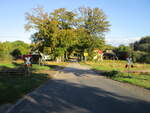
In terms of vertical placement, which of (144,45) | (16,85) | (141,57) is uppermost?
(144,45)

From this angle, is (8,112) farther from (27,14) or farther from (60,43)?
(27,14)

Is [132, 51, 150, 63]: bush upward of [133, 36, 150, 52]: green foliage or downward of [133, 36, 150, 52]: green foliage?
downward

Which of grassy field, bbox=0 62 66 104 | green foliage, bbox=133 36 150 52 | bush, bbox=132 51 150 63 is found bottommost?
grassy field, bbox=0 62 66 104

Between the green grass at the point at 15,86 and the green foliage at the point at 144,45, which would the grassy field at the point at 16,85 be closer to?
the green grass at the point at 15,86

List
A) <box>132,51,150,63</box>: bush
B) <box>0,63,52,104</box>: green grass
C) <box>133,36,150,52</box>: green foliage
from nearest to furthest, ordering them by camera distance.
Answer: <box>0,63,52,104</box>: green grass → <box>132,51,150,63</box>: bush → <box>133,36,150,52</box>: green foliage

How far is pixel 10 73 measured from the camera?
1938cm

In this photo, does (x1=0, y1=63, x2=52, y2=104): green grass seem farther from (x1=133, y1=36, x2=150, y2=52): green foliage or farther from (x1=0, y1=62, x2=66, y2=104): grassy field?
(x1=133, y1=36, x2=150, y2=52): green foliage

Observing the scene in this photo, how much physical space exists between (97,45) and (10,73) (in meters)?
45.2

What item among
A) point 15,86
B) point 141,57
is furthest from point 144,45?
point 15,86

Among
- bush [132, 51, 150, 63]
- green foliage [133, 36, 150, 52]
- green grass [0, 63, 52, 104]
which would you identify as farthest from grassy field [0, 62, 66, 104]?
green foliage [133, 36, 150, 52]

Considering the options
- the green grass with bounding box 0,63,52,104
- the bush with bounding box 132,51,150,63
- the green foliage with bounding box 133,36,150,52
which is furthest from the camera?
the green foliage with bounding box 133,36,150,52

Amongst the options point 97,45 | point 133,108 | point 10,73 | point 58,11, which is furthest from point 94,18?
point 133,108

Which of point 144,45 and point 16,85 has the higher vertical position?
point 144,45

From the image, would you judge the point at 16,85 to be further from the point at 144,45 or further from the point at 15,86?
the point at 144,45
